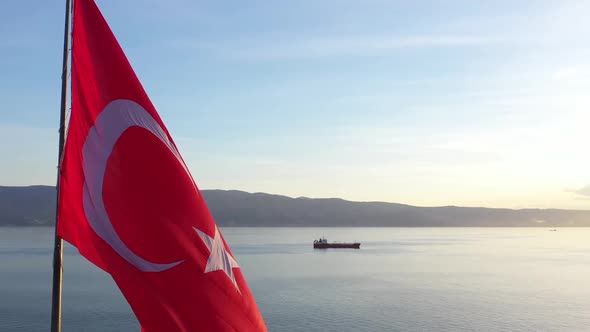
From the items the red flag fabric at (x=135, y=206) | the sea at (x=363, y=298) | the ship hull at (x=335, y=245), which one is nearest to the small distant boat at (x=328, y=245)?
the ship hull at (x=335, y=245)

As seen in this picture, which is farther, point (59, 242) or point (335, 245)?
point (335, 245)

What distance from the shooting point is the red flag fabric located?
19.7ft

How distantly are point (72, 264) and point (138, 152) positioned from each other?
10899 centimetres

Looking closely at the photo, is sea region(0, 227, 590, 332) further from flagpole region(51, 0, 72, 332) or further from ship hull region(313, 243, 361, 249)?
ship hull region(313, 243, 361, 249)

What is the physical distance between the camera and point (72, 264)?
350 feet

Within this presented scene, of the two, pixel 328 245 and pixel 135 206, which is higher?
pixel 135 206

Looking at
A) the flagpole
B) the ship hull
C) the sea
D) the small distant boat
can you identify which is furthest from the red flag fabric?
the ship hull

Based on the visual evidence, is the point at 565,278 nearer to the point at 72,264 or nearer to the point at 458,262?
the point at 458,262

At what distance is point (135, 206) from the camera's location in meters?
6.09

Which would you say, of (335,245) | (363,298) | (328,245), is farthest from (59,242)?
(335,245)

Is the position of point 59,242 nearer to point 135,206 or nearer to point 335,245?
point 135,206

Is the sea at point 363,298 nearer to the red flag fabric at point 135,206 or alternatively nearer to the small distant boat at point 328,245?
the red flag fabric at point 135,206

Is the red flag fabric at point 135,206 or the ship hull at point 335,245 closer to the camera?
the red flag fabric at point 135,206

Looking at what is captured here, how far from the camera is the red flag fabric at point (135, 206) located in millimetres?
6000
